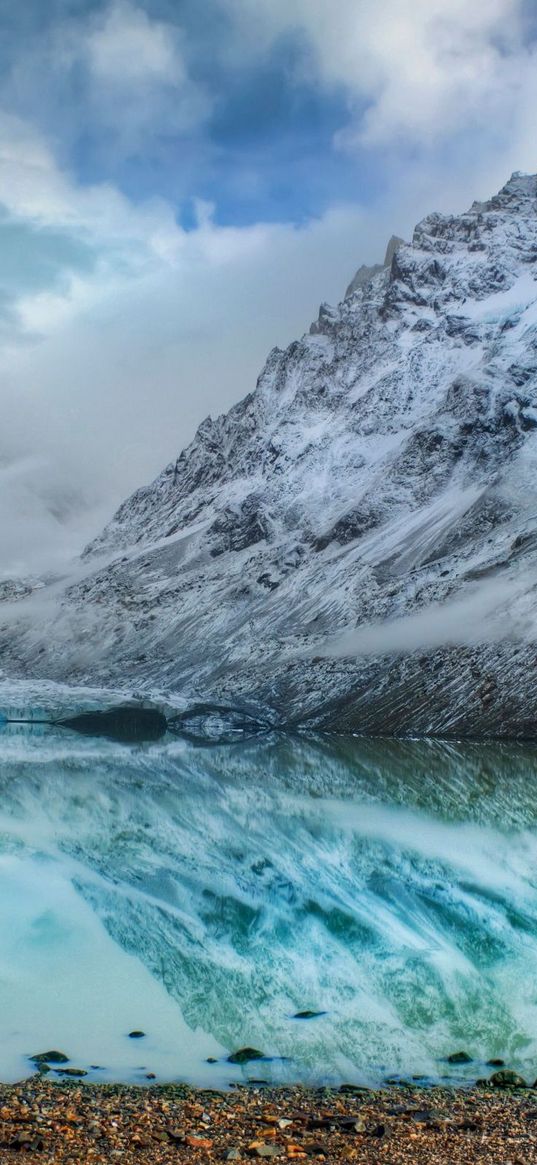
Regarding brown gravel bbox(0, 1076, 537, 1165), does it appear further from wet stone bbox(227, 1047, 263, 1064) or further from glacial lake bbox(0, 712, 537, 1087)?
wet stone bbox(227, 1047, 263, 1064)

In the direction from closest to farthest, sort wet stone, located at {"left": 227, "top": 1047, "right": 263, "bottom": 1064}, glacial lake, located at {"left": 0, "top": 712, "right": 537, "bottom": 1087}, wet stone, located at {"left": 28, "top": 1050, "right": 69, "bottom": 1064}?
wet stone, located at {"left": 28, "top": 1050, "right": 69, "bottom": 1064} → wet stone, located at {"left": 227, "top": 1047, "right": 263, "bottom": 1064} → glacial lake, located at {"left": 0, "top": 712, "right": 537, "bottom": 1087}

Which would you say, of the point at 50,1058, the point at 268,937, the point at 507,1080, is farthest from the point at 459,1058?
the point at 268,937

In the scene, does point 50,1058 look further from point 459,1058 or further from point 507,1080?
point 507,1080

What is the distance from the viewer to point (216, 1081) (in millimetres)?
25156

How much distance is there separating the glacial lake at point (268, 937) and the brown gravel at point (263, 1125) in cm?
199

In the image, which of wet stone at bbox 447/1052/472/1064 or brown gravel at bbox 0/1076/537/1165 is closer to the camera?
brown gravel at bbox 0/1076/537/1165

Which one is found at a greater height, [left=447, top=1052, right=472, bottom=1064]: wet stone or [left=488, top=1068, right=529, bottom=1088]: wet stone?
[left=447, top=1052, right=472, bottom=1064]: wet stone

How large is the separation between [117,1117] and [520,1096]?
34.1 feet

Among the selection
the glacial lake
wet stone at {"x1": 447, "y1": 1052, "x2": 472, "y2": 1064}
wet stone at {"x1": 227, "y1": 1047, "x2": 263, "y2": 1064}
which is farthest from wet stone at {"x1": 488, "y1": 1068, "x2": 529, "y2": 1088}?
wet stone at {"x1": 227, "y1": 1047, "x2": 263, "y2": 1064}

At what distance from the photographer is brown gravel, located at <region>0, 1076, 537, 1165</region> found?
1941 cm

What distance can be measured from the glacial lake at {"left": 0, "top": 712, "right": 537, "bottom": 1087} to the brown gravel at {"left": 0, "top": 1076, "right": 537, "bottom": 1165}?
6.53 feet

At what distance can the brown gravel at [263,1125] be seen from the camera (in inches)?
764

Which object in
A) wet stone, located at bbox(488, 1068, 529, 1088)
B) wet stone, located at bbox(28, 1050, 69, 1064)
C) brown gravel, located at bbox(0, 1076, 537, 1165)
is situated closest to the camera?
brown gravel, located at bbox(0, 1076, 537, 1165)

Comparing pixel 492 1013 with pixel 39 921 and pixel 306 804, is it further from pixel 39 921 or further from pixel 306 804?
pixel 306 804
